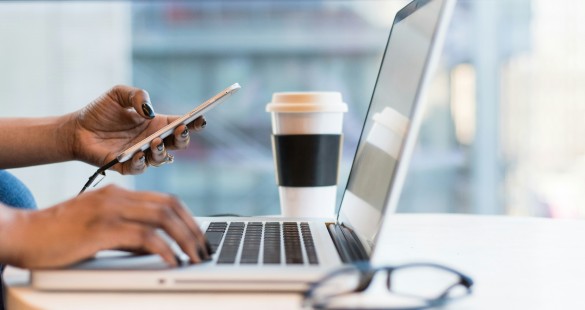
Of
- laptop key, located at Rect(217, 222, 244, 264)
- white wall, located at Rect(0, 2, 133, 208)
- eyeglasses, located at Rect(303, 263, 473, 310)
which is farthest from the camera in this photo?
white wall, located at Rect(0, 2, 133, 208)

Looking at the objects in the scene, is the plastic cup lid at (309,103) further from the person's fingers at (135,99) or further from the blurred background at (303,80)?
the blurred background at (303,80)

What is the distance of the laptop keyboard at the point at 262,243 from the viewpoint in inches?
21.9

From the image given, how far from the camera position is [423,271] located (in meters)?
0.63

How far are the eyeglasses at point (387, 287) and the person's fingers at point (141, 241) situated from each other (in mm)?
122

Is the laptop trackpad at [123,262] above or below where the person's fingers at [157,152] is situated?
below

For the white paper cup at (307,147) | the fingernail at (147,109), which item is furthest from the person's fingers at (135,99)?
A: the white paper cup at (307,147)

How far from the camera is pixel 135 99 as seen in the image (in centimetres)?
93

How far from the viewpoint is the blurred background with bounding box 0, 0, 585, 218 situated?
2.86 m

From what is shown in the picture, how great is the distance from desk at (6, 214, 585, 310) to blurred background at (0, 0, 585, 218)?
1892mm

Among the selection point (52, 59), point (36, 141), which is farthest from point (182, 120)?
point (52, 59)

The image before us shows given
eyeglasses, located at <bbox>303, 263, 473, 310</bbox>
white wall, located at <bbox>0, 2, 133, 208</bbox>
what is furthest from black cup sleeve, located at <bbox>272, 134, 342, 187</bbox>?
white wall, located at <bbox>0, 2, 133, 208</bbox>

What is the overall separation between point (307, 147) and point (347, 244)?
1.14ft

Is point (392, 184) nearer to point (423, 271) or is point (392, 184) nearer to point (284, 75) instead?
point (423, 271)

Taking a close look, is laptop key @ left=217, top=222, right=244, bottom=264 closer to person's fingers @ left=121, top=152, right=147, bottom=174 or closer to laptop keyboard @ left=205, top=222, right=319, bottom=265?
laptop keyboard @ left=205, top=222, right=319, bottom=265
